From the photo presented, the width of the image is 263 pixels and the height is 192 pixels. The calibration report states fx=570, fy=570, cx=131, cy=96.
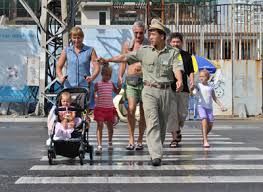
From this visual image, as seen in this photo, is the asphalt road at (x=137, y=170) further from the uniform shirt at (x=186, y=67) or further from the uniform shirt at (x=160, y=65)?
the uniform shirt at (x=160, y=65)

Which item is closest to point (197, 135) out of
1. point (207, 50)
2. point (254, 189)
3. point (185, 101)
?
point (185, 101)

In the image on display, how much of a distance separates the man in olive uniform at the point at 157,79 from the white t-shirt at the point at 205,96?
8.25 feet

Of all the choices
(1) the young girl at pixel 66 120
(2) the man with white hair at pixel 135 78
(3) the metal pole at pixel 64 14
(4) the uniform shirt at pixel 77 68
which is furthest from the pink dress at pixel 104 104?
(3) the metal pole at pixel 64 14

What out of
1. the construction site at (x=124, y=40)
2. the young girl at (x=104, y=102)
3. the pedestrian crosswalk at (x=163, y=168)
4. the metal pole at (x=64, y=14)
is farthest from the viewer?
the construction site at (x=124, y=40)

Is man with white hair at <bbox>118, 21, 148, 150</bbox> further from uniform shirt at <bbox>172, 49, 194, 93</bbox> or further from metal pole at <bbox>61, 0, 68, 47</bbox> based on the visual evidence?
metal pole at <bbox>61, 0, 68, 47</bbox>

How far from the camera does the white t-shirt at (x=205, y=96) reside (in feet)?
35.1

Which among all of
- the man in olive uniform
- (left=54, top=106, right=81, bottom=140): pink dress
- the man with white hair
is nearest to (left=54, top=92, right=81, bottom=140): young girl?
(left=54, top=106, right=81, bottom=140): pink dress

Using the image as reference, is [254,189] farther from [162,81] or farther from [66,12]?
[66,12]

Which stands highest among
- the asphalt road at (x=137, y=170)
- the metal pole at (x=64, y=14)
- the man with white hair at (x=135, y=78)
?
the metal pole at (x=64, y=14)

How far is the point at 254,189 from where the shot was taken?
6.45m

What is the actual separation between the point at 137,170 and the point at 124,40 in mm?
15328

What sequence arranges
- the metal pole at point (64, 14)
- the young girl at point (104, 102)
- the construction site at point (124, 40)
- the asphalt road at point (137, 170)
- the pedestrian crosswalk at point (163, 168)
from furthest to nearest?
the construction site at point (124, 40) < the metal pole at point (64, 14) < the young girl at point (104, 102) < the pedestrian crosswalk at point (163, 168) < the asphalt road at point (137, 170)

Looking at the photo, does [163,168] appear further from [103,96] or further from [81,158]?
[103,96]

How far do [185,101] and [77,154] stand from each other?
9.82 feet
